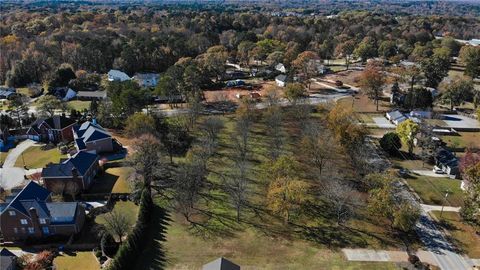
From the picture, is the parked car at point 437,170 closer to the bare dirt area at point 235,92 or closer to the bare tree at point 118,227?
the bare dirt area at point 235,92

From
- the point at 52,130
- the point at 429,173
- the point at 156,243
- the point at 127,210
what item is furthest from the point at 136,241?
the point at 429,173

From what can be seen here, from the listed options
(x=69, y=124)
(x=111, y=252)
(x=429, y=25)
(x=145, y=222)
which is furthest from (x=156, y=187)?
(x=429, y=25)

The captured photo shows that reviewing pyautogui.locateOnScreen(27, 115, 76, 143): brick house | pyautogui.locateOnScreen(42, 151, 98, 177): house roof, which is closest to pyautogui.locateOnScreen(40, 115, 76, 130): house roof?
pyautogui.locateOnScreen(27, 115, 76, 143): brick house

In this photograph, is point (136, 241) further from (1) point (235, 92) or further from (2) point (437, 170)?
(1) point (235, 92)

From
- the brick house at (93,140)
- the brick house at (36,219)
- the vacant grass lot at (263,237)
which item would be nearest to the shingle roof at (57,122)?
the brick house at (93,140)

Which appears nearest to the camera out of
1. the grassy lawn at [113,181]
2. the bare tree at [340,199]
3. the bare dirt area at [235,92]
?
the bare tree at [340,199]

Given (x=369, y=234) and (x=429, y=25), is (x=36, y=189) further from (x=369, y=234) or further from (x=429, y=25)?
(x=429, y=25)
